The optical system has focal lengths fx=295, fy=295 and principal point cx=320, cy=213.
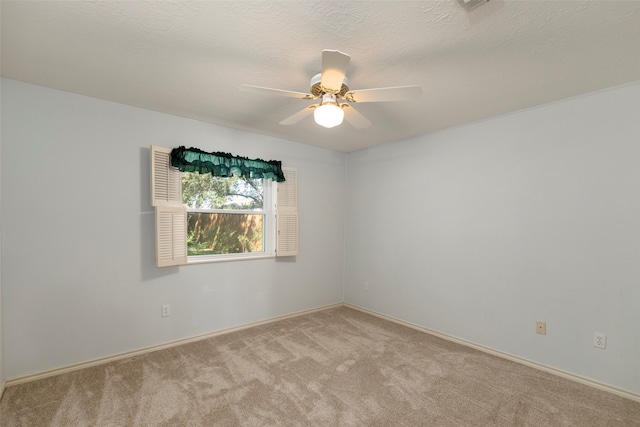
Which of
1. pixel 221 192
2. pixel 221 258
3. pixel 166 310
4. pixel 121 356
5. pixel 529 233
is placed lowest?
pixel 121 356

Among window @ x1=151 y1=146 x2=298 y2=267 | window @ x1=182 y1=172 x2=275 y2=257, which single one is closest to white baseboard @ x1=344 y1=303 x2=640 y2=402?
window @ x1=151 y1=146 x2=298 y2=267

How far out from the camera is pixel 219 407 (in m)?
2.06

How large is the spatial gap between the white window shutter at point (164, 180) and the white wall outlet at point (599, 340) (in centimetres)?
387

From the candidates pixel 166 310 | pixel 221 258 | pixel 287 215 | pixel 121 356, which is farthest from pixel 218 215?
pixel 121 356

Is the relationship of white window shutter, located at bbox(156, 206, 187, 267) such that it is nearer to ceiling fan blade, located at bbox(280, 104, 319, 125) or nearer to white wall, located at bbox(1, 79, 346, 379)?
white wall, located at bbox(1, 79, 346, 379)

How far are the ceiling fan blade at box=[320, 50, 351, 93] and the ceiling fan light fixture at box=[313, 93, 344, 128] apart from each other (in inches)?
4.7

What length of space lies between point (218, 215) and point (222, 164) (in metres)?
0.60

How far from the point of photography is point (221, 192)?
3465mm

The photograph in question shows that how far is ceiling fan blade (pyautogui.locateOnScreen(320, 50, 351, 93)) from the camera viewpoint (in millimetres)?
1433

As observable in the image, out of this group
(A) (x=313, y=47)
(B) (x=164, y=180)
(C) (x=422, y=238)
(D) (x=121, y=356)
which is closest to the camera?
(A) (x=313, y=47)

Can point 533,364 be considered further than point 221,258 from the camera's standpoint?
No

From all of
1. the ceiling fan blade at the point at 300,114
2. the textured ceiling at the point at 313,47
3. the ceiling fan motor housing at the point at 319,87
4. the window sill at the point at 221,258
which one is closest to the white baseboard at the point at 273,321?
the window sill at the point at 221,258

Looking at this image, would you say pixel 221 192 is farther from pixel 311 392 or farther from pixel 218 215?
pixel 311 392

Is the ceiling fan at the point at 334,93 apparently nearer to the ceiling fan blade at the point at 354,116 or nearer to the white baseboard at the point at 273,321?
the ceiling fan blade at the point at 354,116
